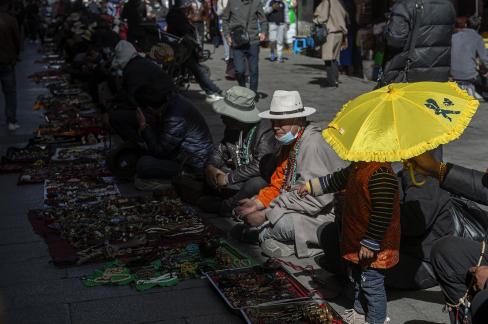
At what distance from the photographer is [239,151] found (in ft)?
20.5

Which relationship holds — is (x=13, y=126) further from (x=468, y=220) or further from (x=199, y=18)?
(x=199, y=18)

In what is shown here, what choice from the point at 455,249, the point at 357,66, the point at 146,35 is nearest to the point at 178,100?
the point at 455,249

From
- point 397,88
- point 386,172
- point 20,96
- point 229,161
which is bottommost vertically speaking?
point 20,96

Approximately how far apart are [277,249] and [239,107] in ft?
4.63

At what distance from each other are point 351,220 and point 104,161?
208 inches

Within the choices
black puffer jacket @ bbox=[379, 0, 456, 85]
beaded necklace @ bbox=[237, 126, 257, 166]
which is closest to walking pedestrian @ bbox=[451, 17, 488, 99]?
black puffer jacket @ bbox=[379, 0, 456, 85]

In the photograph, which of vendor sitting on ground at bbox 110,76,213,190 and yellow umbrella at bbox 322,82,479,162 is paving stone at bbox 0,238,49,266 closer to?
vendor sitting on ground at bbox 110,76,213,190

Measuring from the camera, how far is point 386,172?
3.77 m

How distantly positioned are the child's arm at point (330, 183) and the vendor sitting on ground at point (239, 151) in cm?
154

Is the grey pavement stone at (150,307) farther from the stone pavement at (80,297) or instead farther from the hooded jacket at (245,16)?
the hooded jacket at (245,16)

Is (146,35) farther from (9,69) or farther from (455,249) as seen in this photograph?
(455,249)

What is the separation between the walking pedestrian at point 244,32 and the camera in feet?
38.4

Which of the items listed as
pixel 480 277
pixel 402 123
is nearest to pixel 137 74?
pixel 402 123

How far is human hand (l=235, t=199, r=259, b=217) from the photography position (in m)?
5.62
